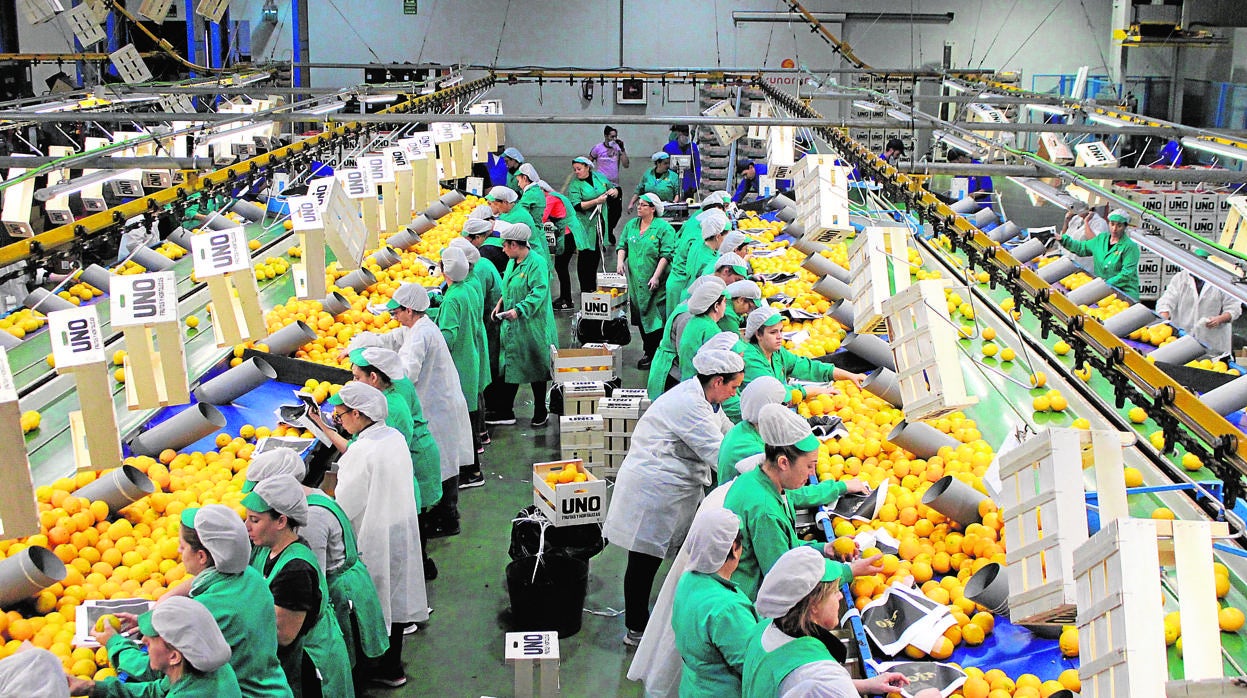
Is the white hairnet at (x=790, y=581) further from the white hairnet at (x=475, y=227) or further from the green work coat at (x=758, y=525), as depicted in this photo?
the white hairnet at (x=475, y=227)

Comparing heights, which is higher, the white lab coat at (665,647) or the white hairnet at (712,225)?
the white hairnet at (712,225)

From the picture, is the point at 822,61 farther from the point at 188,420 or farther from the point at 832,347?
the point at 188,420

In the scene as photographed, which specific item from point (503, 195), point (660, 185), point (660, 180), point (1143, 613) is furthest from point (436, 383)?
point (660, 180)

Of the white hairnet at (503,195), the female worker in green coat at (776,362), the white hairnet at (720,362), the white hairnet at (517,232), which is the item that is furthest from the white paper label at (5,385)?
the white hairnet at (503,195)

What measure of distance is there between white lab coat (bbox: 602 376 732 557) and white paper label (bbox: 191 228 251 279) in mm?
2318

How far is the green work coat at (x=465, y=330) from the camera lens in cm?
880

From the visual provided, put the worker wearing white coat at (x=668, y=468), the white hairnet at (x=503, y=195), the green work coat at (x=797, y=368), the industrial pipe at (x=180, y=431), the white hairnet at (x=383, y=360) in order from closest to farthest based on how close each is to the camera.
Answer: the industrial pipe at (x=180, y=431) < the worker wearing white coat at (x=668, y=468) < the white hairnet at (x=383, y=360) < the green work coat at (x=797, y=368) < the white hairnet at (x=503, y=195)

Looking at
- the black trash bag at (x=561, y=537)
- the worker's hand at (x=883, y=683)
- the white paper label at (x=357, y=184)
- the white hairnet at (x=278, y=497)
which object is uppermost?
the white paper label at (x=357, y=184)

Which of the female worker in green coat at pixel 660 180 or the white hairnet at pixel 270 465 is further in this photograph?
the female worker in green coat at pixel 660 180

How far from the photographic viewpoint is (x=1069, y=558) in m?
3.43

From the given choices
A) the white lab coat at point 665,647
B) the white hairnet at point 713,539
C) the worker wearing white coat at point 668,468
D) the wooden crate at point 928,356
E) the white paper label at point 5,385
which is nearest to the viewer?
the white paper label at point 5,385

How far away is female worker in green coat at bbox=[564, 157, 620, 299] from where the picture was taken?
14.1 m

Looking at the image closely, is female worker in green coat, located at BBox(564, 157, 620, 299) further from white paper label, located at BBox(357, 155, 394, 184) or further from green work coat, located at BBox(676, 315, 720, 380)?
green work coat, located at BBox(676, 315, 720, 380)

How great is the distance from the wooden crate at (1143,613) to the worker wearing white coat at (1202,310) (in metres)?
6.76
